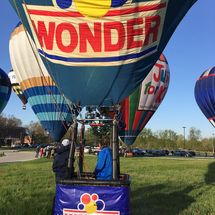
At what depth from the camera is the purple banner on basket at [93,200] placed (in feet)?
17.6

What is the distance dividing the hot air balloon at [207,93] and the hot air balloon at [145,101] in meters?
3.95

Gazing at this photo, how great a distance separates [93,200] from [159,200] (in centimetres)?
347

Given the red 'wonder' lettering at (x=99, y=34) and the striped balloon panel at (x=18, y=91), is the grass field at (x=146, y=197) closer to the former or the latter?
the red 'wonder' lettering at (x=99, y=34)

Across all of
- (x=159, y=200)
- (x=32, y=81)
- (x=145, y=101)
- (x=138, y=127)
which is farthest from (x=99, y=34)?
(x=138, y=127)

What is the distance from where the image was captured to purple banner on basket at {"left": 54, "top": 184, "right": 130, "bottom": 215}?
5.36m

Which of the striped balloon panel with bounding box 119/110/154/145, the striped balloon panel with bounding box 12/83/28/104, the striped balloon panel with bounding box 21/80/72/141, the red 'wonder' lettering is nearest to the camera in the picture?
the red 'wonder' lettering

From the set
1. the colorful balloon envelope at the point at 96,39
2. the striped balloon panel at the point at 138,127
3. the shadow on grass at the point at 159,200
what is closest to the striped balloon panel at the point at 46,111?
the striped balloon panel at the point at 138,127

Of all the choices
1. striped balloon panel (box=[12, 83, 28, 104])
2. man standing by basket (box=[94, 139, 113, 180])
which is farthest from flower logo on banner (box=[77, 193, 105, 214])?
striped balloon panel (box=[12, 83, 28, 104])

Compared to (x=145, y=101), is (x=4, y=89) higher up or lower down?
higher up

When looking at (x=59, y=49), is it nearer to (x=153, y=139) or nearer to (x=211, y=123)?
(x=211, y=123)

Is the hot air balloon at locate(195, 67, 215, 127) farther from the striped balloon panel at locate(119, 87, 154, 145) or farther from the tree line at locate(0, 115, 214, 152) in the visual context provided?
the tree line at locate(0, 115, 214, 152)

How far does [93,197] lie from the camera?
543 centimetres

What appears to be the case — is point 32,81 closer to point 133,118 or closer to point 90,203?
point 133,118

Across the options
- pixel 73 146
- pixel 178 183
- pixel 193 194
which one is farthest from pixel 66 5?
pixel 178 183
